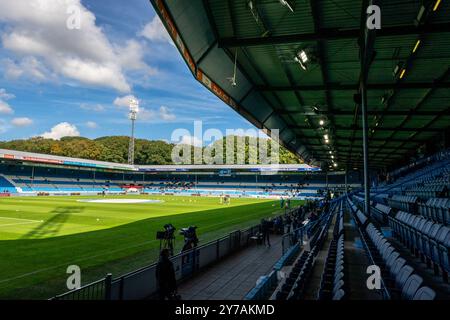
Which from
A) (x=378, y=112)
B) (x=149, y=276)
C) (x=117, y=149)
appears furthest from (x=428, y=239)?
(x=117, y=149)

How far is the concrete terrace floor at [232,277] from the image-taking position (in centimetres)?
842

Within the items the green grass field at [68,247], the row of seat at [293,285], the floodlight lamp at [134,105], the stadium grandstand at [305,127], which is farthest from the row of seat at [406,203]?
the floodlight lamp at [134,105]

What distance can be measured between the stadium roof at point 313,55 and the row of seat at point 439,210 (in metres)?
4.81

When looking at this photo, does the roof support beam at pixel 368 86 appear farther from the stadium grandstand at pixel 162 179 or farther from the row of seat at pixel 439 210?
the stadium grandstand at pixel 162 179

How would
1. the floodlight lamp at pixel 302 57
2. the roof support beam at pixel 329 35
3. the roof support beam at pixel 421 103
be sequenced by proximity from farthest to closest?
the roof support beam at pixel 421 103 < the floodlight lamp at pixel 302 57 < the roof support beam at pixel 329 35

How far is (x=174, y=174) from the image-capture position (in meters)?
91.2

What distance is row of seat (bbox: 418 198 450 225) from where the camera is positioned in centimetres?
872

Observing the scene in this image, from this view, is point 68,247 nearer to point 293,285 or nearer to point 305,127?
point 293,285

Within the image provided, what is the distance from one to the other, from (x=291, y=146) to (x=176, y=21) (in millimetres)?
23504

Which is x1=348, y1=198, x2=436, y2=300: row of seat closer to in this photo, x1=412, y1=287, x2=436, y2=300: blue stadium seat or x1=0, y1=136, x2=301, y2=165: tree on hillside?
x1=412, y1=287, x2=436, y2=300: blue stadium seat

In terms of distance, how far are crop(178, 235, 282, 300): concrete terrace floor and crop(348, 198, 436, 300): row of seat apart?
3377 millimetres

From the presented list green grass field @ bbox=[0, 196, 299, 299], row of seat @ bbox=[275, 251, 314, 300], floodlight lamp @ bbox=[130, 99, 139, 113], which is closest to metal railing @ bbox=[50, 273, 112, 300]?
green grass field @ bbox=[0, 196, 299, 299]

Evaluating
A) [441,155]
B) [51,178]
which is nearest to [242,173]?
[51,178]
